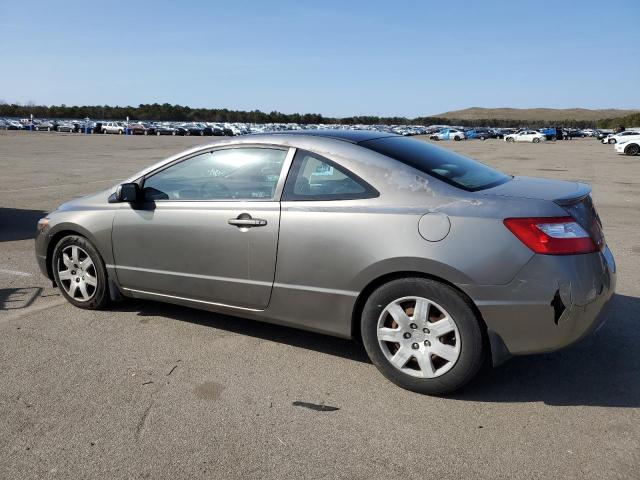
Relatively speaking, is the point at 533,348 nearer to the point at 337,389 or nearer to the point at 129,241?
the point at 337,389

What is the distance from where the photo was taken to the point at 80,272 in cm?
495

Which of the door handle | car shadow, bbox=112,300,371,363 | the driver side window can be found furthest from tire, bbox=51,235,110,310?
the door handle

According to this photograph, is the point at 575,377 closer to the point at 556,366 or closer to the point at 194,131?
the point at 556,366

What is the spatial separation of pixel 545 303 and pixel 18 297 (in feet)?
15.3

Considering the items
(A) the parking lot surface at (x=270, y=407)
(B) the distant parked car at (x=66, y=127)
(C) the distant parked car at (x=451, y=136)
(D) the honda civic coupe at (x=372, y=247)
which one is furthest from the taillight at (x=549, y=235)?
(B) the distant parked car at (x=66, y=127)

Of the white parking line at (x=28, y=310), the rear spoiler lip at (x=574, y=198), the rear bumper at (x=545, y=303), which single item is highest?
the rear spoiler lip at (x=574, y=198)

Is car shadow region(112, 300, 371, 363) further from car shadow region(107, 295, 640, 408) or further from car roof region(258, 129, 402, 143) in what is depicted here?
car roof region(258, 129, 402, 143)

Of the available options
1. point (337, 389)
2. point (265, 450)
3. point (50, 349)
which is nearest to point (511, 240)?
point (337, 389)

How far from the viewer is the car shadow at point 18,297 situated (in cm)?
512

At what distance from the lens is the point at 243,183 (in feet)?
13.6

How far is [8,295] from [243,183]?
2895 mm

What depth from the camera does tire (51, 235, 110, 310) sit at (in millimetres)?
4820

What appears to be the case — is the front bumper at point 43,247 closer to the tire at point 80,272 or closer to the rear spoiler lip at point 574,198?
the tire at point 80,272

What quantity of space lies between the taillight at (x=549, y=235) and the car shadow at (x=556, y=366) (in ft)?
2.26
